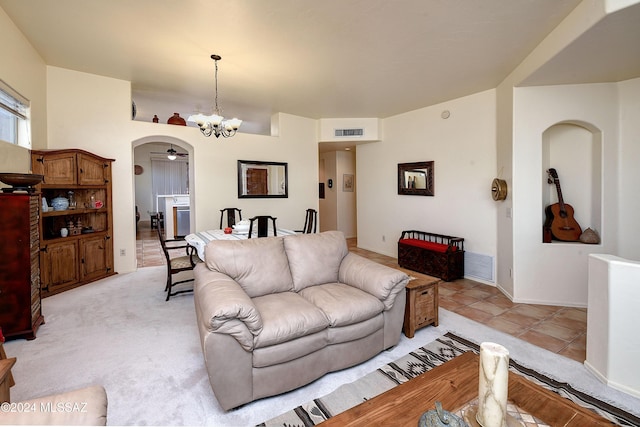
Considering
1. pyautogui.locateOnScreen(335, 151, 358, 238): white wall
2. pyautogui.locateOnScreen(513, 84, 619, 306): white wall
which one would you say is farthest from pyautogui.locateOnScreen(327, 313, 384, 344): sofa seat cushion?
pyautogui.locateOnScreen(335, 151, 358, 238): white wall

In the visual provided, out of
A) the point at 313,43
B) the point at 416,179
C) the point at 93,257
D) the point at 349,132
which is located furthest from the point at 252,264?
the point at 349,132

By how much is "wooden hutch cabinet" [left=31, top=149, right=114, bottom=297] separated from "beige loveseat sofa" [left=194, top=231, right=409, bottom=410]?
8.96ft

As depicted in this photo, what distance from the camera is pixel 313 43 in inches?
122

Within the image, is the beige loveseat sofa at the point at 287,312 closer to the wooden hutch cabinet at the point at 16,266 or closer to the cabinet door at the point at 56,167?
Result: the wooden hutch cabinet at the point at 16,266

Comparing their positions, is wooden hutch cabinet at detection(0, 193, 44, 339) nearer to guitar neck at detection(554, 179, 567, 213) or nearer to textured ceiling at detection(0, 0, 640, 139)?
textured ceiling at detection(0, 0, 640, 139)

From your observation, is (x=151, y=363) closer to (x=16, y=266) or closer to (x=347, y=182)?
(x=16, y=266)

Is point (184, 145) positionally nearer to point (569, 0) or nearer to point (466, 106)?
point (466, 106)

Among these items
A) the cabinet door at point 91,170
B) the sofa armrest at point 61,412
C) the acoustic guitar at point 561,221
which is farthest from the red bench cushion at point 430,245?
the cabinet door at point 91,170

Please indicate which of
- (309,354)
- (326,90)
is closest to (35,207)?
(309,354)

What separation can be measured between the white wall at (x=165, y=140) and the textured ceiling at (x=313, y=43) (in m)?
0.35

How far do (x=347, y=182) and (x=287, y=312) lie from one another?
6.32m

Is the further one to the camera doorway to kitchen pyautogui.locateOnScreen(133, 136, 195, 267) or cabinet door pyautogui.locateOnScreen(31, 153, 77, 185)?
doorway to kitchen pyautogui.locateOnScreen(133, 136, 195, 267)

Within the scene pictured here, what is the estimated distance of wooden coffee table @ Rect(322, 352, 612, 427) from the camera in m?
1.13

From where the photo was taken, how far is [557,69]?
116 inches
